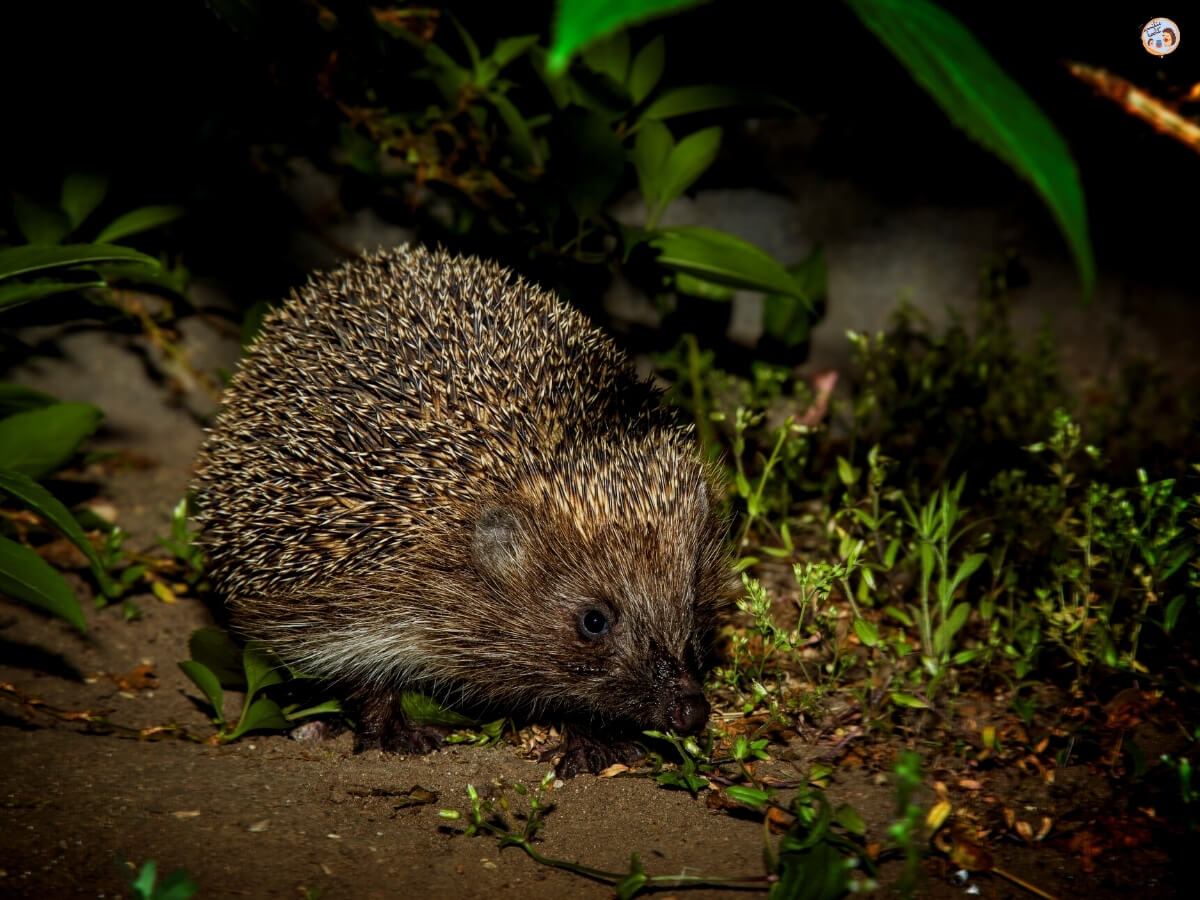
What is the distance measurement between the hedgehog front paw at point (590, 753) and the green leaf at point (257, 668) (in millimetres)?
1049

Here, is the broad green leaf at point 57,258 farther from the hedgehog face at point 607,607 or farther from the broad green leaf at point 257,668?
the hedgehog face at point 607,607

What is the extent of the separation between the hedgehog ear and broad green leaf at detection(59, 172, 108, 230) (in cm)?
256

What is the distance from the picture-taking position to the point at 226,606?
4.11 metres

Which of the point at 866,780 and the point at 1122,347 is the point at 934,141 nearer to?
the point at 1122,347

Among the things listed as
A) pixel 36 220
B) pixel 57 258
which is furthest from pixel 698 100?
pixel 36 220

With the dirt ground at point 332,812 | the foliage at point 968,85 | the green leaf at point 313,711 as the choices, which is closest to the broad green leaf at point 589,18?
the foliage at point 968,85

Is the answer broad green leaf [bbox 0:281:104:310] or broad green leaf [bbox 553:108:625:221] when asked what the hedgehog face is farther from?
broad green leaf [bbox 0:281:104:310]

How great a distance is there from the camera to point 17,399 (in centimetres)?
438

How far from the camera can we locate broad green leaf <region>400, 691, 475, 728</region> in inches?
148

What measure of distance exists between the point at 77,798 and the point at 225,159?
367cm

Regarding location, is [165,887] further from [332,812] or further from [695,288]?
[695,288]

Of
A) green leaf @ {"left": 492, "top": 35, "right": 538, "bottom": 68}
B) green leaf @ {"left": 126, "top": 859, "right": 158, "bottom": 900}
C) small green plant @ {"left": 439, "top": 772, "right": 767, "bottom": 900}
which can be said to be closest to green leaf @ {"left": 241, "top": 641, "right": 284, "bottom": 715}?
small green plant @ {"left": 439, "top": 772, "right": 767, "bottom": 900}

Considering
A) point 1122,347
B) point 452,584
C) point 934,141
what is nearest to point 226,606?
point 452,584

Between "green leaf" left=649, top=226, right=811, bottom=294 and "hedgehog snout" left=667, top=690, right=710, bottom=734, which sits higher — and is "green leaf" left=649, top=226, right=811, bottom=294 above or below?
above
